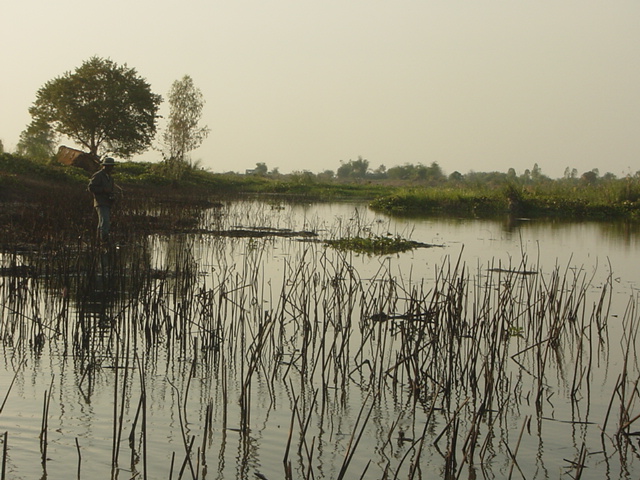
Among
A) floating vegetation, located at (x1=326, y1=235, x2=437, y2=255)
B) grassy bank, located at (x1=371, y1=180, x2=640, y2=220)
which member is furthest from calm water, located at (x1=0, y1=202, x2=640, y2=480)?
grassy bank, located at (x1=371, y1=180, x2=640, y2=220)

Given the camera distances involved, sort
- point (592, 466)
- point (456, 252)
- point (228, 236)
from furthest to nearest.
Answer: point (228, 236) < point (456, 252) < point (592, 466)

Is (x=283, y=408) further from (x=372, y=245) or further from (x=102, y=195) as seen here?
(x=372, y=245)

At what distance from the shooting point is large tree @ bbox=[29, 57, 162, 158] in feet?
165

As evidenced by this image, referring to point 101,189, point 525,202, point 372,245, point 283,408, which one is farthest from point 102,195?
point 525,202

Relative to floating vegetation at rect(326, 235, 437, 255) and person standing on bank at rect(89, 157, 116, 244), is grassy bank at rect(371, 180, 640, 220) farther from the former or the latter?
person standing on bank at rect(89, 157, 116, 244)

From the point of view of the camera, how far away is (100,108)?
50.4m

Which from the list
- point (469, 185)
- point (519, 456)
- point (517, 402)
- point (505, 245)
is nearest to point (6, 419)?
point (519, 456)

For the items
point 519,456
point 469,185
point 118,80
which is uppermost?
point 118,80

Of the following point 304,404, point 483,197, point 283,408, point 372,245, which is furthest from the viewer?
point 483,197

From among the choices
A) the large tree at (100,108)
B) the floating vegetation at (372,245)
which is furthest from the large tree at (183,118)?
the floating vegetation at (372,245)

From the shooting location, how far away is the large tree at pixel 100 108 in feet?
165

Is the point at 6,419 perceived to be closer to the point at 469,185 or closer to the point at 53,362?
the point at 53,362

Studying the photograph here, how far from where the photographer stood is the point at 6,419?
17.7 ft

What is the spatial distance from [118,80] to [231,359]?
48.8 m
